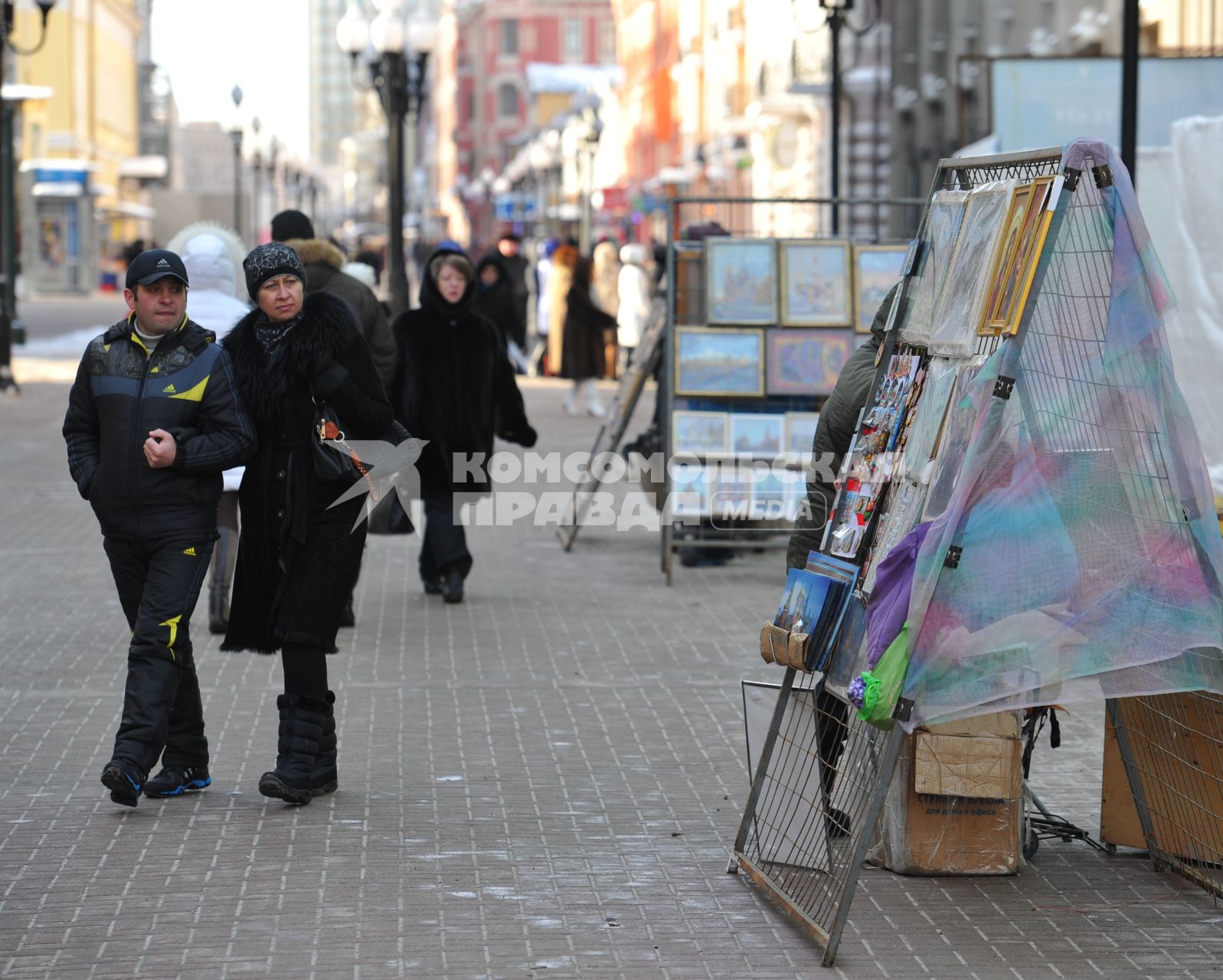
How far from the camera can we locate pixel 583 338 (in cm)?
2055

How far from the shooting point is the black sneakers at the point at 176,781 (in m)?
6.37

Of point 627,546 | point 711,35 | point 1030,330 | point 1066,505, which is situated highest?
point 711,35

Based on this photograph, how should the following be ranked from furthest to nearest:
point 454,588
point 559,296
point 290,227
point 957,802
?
point 559,296 → point 454,588 → point 290,227 → point 957,802

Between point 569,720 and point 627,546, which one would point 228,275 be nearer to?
point 569,720

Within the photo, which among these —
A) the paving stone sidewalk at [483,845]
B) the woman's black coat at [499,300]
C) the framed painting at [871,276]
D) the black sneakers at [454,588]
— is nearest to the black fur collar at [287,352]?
the paving stone sidewalk at [483,845]

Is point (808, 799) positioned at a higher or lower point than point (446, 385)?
lower

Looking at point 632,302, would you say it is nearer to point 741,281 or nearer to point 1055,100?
point 1055,100

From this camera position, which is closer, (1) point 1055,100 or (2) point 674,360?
(2) point 674,360

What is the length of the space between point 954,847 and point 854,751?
0.39 metres

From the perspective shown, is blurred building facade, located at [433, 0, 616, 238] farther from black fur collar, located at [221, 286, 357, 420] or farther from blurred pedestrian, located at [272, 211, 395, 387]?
black fur collar, located at [221, 286, 357, 420]

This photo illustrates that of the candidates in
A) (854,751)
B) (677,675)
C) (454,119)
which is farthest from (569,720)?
(454,119)

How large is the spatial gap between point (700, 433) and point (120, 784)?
18.6 feet

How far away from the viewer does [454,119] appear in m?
137

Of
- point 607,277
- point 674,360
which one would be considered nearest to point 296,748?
point 674,360
